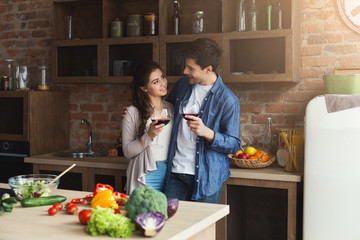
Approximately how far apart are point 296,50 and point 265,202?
127cm

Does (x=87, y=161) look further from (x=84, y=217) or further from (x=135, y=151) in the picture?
(x=84, y=217)

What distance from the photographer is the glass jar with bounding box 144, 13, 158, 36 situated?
364 cm

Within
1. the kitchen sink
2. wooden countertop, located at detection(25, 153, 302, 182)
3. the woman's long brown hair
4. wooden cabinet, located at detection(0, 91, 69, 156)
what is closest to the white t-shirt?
the woman's long brown hair

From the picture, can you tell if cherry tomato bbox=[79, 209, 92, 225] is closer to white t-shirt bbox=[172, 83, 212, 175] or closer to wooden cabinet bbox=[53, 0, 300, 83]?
white t-shirt bbox=[172, 83, 212, 175]

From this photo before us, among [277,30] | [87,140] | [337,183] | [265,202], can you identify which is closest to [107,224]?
[337,183]

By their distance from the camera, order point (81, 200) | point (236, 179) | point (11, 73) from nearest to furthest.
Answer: point (81, 200)
point (236, 179)
point (11, 73)

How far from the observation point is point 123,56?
3.89 meters

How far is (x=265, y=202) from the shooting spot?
12.2 ft

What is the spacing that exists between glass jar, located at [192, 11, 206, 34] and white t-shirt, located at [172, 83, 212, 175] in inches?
30.9

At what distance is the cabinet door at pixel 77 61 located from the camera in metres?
3.84

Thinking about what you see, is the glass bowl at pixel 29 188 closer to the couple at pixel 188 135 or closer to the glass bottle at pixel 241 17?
the couple at pixel 188 135

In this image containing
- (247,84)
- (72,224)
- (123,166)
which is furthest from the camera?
(247,84)

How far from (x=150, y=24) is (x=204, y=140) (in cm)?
130

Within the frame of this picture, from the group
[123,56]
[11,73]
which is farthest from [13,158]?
[123,56]
